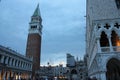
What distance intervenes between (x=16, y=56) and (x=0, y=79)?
11.1 metres

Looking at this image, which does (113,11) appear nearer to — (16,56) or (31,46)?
(16,56)

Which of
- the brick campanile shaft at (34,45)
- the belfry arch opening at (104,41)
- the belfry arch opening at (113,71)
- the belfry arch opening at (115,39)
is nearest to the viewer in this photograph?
the belfry arch opening at (115,39)

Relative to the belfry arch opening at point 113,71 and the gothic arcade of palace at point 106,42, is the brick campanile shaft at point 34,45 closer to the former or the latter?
the belfry arch opening at point 113,71

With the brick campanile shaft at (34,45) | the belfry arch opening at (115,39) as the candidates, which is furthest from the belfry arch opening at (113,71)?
the brick campanile shaft at (34,45)

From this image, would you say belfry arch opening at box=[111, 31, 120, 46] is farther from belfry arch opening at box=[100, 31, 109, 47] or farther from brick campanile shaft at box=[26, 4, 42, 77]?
brick campanile shaft at box=[26, 4, 42, 77]

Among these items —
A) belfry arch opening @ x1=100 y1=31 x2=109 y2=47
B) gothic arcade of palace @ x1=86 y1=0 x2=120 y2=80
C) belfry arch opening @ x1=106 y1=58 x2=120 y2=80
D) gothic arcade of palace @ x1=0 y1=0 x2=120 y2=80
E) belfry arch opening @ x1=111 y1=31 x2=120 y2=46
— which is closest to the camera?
gothic arcade of palace @ x1=86 y1=0 x2=120 y2=80

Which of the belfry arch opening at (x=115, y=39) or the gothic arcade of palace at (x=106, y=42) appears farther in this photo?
the belfry arch opening at (x=115, y=39)

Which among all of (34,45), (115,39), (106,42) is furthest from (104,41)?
(34,45)

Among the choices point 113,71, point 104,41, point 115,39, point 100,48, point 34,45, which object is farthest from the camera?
point 34,45

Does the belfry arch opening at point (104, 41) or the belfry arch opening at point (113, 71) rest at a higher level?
the belfry arch opening at point (104, 41)

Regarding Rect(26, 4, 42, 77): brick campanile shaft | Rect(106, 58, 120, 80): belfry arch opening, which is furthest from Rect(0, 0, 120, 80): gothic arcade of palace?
Rect(26, 4, 42, 77): brick campanile shaft

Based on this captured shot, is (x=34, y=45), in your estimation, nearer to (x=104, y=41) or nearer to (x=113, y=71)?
(x=113, y=71)

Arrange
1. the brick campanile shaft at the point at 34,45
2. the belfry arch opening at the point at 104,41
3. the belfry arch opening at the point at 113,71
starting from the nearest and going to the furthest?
the belfry arch opening at the point at 104,41, the belfry arch opening at the point at 113,71, the brick campanile shaft at the point at 34,45

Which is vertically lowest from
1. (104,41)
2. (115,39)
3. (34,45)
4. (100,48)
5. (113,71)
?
(113,71)
